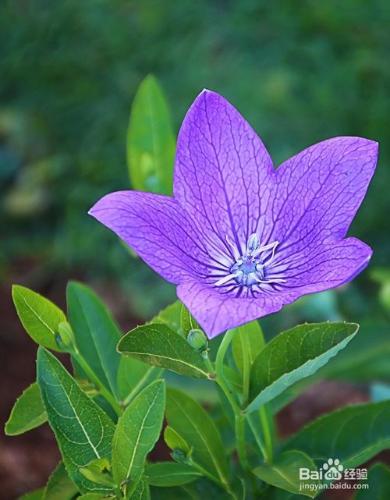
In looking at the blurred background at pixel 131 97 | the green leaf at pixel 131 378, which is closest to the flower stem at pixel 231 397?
the green leaf at pixel 131 378

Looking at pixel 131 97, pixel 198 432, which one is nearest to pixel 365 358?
pixel 198 432

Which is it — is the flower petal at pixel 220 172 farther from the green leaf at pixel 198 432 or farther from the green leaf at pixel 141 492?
the green leaf at pixel 141 492

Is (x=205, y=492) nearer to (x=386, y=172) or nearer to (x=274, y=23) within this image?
(x=386, y=172)

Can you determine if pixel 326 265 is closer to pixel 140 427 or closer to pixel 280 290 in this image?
pixel 280 290

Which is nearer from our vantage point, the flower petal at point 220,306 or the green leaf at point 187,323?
the flower petal at point 220,306

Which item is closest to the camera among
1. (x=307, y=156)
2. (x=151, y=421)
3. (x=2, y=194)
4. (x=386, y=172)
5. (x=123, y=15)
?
(x=151, y=421)

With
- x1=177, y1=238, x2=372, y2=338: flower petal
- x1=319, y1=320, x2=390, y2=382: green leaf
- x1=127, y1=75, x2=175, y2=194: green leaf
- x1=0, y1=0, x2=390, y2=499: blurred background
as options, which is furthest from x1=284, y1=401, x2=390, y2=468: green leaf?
x1=0, y1=0, x2=390, y2=499: blurred background

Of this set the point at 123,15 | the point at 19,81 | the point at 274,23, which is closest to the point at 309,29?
the point at 274,23

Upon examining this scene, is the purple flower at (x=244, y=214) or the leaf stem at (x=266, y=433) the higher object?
the purple flower at (x=244, y=214)

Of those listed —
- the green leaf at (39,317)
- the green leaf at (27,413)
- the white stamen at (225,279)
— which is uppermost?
the white stamen at (225,279)
